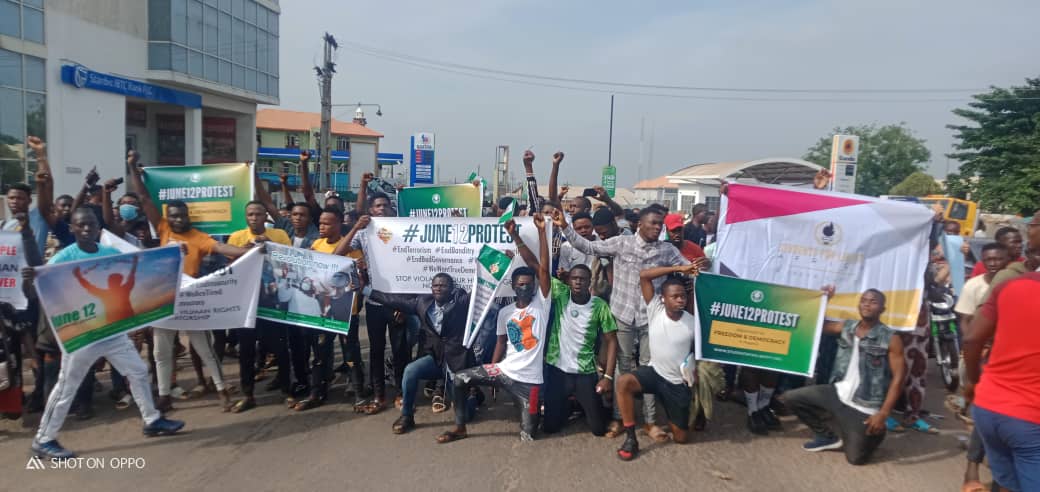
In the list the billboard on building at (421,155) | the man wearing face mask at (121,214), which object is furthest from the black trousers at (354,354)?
the billboard on building at (421,155)

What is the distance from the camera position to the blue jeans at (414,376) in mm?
5469

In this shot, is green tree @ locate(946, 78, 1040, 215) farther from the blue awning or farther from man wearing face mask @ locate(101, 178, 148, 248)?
the blue awning

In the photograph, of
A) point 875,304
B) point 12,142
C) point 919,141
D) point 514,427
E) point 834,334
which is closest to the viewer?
point 875,304

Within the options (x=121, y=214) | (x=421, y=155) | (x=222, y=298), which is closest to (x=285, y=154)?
(x=421, y=155)

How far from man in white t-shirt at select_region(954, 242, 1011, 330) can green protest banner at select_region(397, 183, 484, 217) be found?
17.1 feet

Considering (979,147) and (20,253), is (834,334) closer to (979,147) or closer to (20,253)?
(20,253)

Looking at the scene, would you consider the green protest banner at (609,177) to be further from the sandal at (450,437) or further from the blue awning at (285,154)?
the blue awning at (285,154)

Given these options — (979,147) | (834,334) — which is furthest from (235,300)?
(979,147)

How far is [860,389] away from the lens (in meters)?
4.92

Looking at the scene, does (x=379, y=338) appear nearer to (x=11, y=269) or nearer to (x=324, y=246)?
(x=324, y=246)

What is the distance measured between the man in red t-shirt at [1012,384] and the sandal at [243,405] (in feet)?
18.5

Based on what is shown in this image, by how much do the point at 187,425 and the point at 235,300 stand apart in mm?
1143

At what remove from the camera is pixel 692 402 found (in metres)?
5.37

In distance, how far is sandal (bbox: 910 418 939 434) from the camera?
5.63 meters
